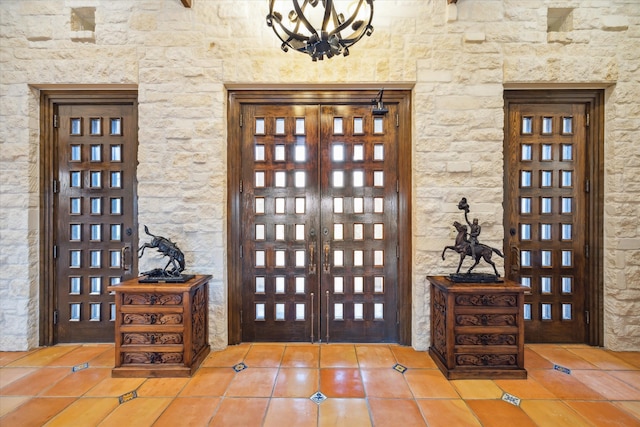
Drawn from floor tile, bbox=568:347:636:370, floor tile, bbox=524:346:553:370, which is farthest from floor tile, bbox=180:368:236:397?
floor tile, bbox=568:347:636:370

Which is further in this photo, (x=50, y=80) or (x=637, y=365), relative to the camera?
(x=50, y=80)

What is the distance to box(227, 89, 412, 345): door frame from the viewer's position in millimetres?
3402

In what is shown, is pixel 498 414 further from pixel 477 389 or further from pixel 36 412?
pixel 36 412

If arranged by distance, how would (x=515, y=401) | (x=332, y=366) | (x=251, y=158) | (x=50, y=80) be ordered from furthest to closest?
1. (x=251, y=158)
2. (x=50, y=80)
3. (x=332, y=366)
4. (x=515, y=401)

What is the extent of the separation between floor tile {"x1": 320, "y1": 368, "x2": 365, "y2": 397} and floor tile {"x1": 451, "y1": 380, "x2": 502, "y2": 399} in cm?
75

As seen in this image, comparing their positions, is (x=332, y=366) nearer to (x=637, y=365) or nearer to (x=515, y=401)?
(x=515, y=401)

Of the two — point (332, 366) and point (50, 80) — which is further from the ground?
point (50, 80)

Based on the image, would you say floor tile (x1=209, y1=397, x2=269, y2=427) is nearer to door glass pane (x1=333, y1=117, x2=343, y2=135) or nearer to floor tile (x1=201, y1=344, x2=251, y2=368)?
floor tile (x1=201, y1=344, x2=251, y2=368)

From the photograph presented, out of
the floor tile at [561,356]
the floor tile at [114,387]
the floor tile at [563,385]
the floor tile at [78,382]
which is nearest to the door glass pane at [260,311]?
the floor tile at [114,387]

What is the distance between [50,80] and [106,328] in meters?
2.49

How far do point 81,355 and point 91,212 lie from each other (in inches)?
54.1

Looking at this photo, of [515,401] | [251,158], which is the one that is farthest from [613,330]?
[251,158]

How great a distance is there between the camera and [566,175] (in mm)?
3447

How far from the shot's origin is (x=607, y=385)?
2.65 metres
